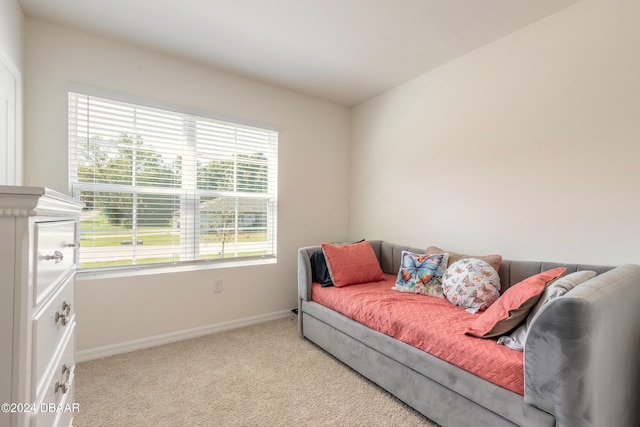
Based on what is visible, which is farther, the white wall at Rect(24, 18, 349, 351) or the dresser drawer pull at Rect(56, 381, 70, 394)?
the white wall at Rect(24, 18, 349, 351)

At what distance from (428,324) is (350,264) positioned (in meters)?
1.03

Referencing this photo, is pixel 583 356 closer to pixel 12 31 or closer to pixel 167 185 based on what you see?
pixel 167 185

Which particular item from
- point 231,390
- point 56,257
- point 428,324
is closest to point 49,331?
point 56,257

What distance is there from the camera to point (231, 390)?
6.26ft

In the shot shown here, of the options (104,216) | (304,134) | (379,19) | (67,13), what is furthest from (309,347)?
(67,13)

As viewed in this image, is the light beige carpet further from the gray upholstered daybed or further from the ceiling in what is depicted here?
the ceiling

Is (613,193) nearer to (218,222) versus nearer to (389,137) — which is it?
(389,137)

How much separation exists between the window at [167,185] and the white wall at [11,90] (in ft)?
1.03

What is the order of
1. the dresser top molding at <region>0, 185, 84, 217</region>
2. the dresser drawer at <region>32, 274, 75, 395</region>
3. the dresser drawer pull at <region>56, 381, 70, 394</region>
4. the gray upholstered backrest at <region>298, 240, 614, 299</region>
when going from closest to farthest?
1. the dresser top molding at <region>0, 185, 84, 217</region>
2. the dresser drawer at <region>32, 274, 75, 395</region>
3. the dresser drawer pull at <region>56, 381, 70, 394</region>
4. the gray upholstered backrest at <region>298, 240, 614, 299</region>

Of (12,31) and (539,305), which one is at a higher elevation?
(12,31)

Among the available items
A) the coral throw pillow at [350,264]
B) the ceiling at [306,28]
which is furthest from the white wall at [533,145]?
the coral throw pillow at [350,264]

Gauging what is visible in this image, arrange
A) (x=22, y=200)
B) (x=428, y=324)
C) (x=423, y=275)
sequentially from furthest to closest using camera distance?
1. (x=423, y=275)
2. (x=428, y=324)
3. (x=22, y=200)

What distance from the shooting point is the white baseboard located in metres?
2.29

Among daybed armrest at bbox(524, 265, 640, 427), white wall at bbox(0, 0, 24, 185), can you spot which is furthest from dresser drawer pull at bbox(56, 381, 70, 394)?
daybed armrest at bbox(524, 265, 640, 427)
